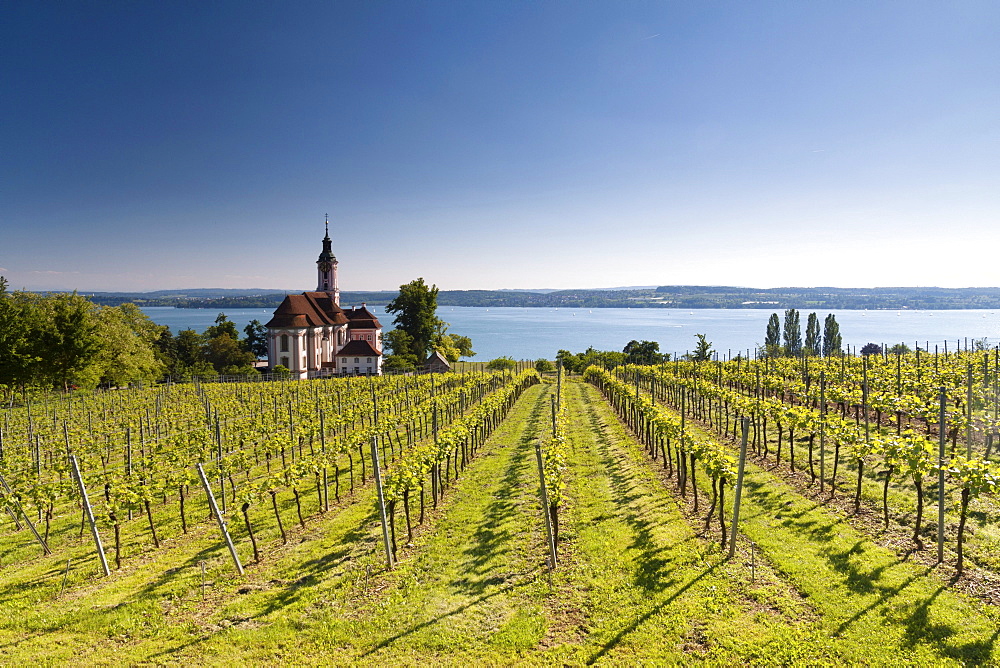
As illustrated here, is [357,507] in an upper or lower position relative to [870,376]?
lower

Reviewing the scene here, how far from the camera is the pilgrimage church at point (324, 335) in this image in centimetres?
5828

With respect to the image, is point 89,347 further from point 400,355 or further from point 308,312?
point 400,355

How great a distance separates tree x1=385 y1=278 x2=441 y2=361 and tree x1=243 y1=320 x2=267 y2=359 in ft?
62.6

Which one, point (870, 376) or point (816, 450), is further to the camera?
point (870, 376)

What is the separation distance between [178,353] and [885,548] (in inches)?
→ 2772

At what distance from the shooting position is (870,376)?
2183 cm

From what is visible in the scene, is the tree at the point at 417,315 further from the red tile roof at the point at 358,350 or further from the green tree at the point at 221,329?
the green tree at the point at 221,329

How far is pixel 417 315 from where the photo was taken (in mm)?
66875

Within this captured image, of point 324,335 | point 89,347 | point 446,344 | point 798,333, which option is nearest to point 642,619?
point 89,347

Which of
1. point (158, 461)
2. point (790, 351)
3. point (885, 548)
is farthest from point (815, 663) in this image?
point (790, 351)

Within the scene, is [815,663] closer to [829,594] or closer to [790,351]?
[829,594]

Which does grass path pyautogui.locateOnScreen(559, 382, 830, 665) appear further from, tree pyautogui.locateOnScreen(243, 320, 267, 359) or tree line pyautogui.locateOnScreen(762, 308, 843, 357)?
tree line pyautogui.locateOnScreen(762, 308, 843, 357)

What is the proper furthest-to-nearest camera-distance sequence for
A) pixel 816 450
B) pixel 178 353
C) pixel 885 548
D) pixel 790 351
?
pixel 790 351
pixel 178 353
pixel 816 450
pixel 885 548

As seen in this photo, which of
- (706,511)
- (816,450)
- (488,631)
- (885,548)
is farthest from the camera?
(816,450)
